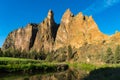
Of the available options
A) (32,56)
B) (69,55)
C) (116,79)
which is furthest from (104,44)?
(116,79)

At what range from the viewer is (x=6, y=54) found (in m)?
144

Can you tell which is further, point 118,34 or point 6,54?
point 118,34

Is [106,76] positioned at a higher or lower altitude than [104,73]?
lower

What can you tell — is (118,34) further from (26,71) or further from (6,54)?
(26,71)

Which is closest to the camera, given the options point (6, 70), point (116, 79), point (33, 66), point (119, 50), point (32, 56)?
point (116, 79)

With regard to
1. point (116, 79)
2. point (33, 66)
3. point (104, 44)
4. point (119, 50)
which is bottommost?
point (116, 79)

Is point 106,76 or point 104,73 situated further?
point 104,73

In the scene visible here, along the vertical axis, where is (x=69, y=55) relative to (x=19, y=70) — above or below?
above

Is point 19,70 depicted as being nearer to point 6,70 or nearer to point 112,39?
point 6,70

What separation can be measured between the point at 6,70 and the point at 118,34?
480 ft

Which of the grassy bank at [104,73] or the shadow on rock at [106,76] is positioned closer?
the shadow on rock at [106,76]

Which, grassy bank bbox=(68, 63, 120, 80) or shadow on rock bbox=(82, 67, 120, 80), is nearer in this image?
shadow on rock bbox=(82, 67, 120, 80)

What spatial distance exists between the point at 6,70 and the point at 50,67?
1221cm

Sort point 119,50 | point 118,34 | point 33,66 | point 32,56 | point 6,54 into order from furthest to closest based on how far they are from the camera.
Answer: point 118,34
point 32,56
point 6,54
point 119,50
point 33,66
